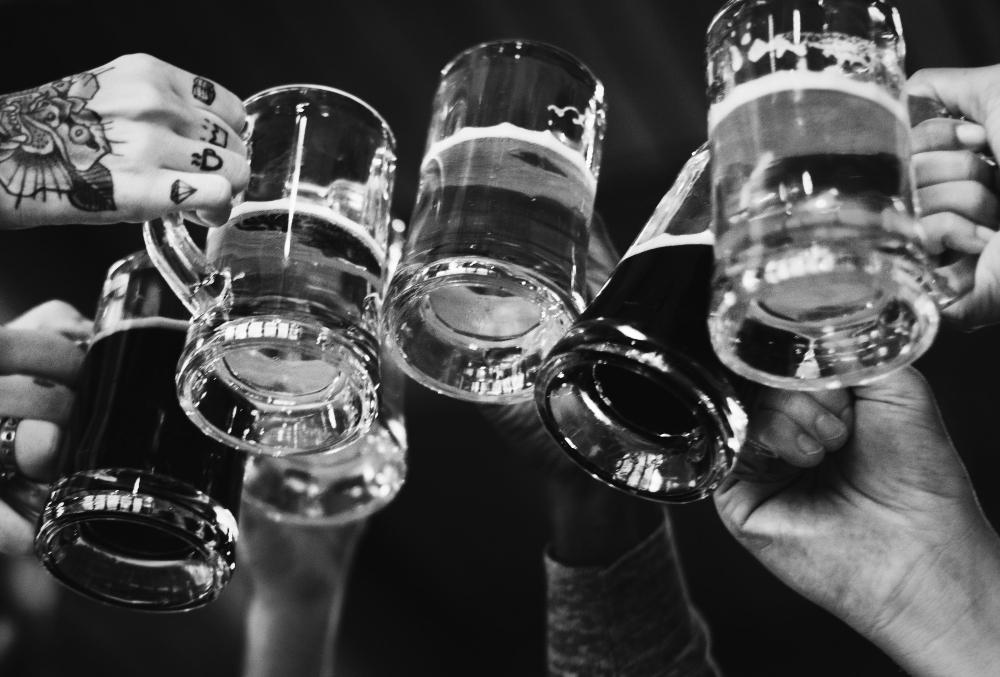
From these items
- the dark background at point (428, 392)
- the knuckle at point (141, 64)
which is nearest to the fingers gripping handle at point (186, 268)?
the knuckle at point (141, 64)

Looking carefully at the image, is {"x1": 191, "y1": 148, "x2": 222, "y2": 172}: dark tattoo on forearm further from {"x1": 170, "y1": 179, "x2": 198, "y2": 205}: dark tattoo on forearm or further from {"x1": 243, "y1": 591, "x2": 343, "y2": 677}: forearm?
{"x1": 243, "y1": 591, "x2": 343, "y2": 677}: forearm

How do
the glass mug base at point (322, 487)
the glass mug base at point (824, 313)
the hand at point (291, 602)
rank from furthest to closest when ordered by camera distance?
the hand at point (291, 602) < the glass mug base at point (322, 487) < the glass mug base at point (824, 313)

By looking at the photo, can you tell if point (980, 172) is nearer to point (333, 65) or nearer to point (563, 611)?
point (563, 611)

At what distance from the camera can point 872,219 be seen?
49 centimetres

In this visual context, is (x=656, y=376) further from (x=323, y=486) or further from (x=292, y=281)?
(x=323, y=486)

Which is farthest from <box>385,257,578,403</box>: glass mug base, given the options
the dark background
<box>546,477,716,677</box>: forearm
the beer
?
the dark background

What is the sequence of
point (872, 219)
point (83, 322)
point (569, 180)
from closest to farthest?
point (872, 219) < point (569, 180) < point (83, 322)

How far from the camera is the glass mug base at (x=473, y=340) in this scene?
653 mm

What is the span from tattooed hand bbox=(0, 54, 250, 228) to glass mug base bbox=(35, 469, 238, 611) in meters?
0.19

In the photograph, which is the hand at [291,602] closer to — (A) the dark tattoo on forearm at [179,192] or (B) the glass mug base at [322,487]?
(B) the glass mug base at [322,487]

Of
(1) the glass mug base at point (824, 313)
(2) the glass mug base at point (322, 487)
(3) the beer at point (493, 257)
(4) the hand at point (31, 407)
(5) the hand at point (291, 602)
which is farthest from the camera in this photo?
(5) the hand at point (291, 602)

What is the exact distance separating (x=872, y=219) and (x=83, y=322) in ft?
2.58

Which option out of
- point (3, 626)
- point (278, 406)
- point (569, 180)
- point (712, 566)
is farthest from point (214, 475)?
point (712, 566)

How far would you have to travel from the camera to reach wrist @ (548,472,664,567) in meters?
1.08
